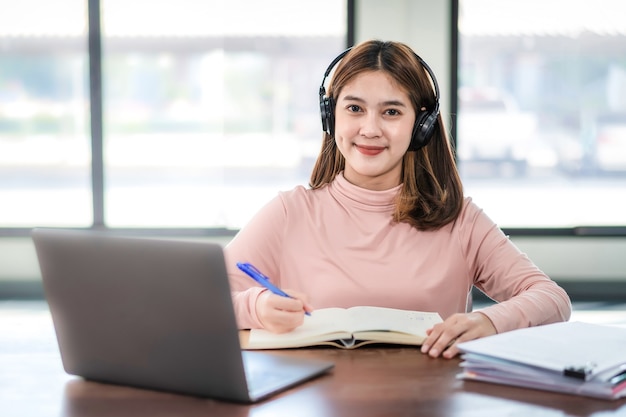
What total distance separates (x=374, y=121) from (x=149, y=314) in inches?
35.0

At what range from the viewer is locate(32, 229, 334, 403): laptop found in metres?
1.12

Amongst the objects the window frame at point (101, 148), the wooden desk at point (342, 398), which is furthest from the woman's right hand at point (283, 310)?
the window frame at point (101, 148)

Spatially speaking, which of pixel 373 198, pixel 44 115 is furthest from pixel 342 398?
pixel 44 115

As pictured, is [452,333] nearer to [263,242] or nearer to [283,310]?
[283,310]

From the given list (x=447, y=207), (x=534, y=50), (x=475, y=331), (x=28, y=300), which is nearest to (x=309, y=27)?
(x=534, y=50)

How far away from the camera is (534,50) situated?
523 centimetres

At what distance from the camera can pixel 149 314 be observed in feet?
→ 3.86

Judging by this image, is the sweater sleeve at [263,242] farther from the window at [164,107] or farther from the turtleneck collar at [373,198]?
the window at [164,107]

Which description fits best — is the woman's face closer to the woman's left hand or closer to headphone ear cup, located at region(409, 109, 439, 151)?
headphone ear cup, located at region(409, 109, 439, 151)

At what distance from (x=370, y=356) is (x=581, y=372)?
14.3 inches

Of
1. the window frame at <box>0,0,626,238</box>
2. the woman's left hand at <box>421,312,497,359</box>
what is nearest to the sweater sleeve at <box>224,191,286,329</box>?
the woman's left hand at <box>421,312,497,359</box>

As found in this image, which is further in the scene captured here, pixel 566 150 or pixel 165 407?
pixel 566 150

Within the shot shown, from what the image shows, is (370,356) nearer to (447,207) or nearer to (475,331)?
(475,331)

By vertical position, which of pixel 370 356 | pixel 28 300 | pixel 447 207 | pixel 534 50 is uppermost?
pixel 534 50
